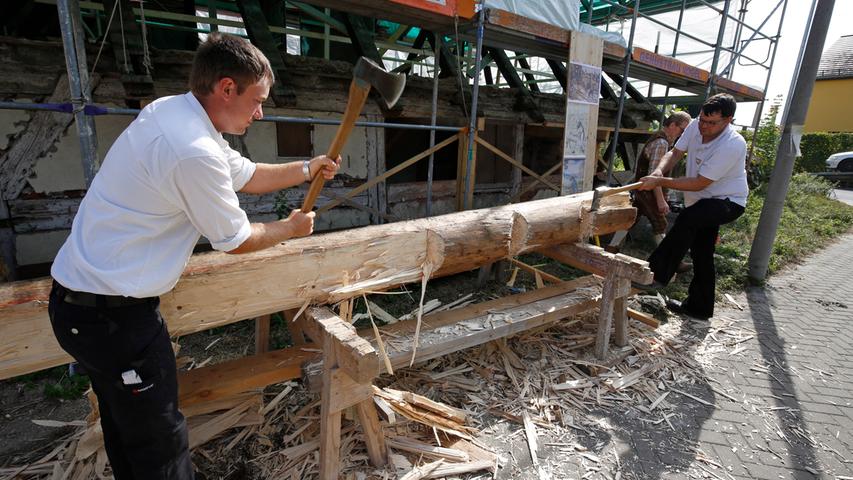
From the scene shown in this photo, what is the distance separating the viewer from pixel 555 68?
7.77 m

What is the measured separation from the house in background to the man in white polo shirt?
27.7 m

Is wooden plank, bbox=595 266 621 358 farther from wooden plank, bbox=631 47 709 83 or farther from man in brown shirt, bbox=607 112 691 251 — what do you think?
wooden plank, bbox=631 47 709 83

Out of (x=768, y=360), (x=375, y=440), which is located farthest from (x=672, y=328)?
(x=375, y=440)

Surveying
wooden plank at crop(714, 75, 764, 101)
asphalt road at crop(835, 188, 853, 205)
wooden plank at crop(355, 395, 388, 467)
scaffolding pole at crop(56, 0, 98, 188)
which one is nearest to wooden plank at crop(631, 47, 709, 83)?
wooden plank at crop(714, 75, 764, 101)

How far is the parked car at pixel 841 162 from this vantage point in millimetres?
17469

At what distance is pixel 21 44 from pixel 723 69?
10.5m

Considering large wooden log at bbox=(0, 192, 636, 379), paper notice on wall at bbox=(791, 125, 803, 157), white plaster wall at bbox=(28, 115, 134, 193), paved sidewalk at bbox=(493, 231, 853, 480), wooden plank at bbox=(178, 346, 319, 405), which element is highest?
paper notice on wall at bbox=(791, 125, 803, 157)

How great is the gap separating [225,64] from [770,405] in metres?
4.14

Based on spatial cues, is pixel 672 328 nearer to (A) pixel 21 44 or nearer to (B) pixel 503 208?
(B) pixel 503 208

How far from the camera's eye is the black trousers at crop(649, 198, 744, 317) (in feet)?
13.5

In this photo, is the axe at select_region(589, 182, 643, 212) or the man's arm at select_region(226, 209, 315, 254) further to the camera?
the axe at select_region(589, 182, 643, 212)

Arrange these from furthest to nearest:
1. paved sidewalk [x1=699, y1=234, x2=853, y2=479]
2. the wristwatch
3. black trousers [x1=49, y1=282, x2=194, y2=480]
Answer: paved sidewalk [x1=699, y1=234, x2=853, y2=479] < the wristwatch < black trousers [x1=49, y1=282, x2=194, y2=480]

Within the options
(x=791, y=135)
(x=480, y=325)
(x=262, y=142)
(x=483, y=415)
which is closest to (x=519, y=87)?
(x=791, y=135)

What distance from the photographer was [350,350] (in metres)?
1.91
